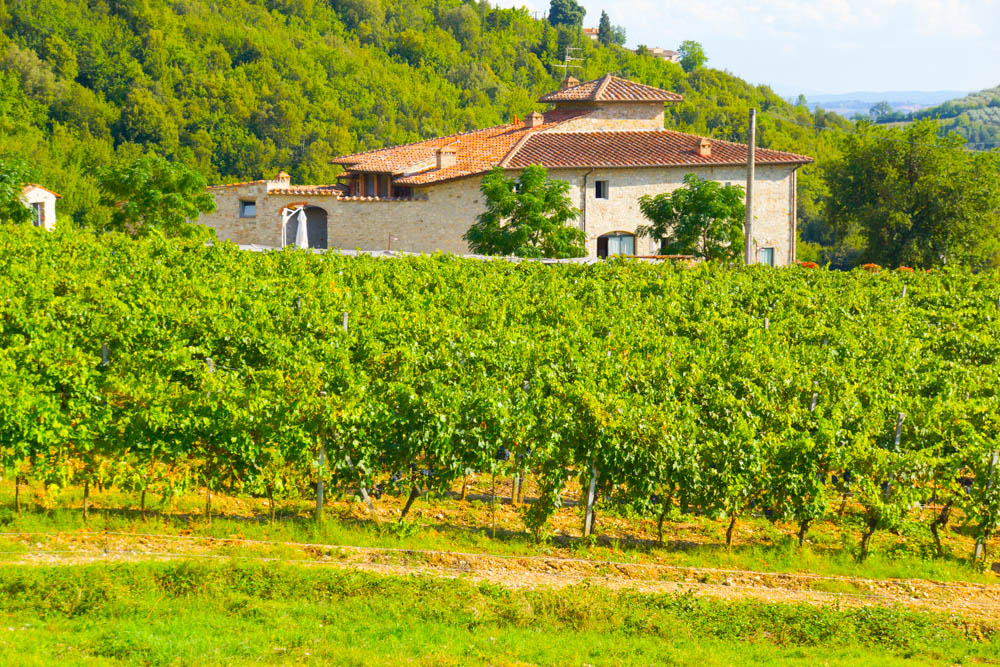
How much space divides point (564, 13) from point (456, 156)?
87081mm

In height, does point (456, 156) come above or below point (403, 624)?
Answer: above

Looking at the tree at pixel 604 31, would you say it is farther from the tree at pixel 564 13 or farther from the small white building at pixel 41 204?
the small white building at pixel 41 204

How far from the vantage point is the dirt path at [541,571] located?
1288 cm

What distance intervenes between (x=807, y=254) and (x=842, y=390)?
53.8 metres

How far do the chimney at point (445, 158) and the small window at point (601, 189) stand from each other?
18.0 feet

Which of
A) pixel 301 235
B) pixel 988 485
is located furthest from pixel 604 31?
pixel 988 485

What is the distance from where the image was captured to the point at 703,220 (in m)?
37.4

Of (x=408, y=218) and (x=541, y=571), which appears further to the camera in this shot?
(x=408, y=218)

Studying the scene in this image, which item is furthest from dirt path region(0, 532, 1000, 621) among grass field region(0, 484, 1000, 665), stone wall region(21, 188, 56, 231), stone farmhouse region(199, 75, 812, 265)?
stone wall region(21, 188, 56, 231)

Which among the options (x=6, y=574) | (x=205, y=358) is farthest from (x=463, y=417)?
(x=6, y=574)

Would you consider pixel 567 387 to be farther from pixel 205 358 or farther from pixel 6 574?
pixel 6 574

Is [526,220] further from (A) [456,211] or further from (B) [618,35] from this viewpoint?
(B) [618,35]

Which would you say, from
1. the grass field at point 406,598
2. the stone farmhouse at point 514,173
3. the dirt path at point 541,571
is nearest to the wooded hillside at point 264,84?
the stone farmhouse at point 514,173

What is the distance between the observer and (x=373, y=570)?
12.9 m
